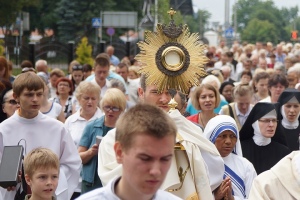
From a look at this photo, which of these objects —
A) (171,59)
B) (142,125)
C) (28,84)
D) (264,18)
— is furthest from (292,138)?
(264,18)

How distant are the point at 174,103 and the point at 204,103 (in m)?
Result: 4.48

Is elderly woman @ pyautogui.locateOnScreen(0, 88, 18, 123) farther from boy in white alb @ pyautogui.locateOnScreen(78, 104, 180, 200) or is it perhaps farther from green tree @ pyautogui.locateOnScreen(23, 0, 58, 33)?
green tree @ pyautogui.locateOnScreen(23, 0, 58, 33)

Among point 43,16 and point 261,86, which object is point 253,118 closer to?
point 261,86

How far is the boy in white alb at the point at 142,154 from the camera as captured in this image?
4.38 m

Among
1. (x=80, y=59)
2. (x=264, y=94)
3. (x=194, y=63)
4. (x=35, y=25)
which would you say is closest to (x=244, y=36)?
(x=35, y=25)

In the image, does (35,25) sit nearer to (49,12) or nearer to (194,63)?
(49,12)

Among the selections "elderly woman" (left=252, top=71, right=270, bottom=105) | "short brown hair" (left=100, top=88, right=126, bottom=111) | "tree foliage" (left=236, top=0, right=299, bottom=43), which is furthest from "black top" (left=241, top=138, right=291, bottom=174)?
"tree foliage" (left=236, top=0, right=299, bottom=43)

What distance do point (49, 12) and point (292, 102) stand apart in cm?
5346

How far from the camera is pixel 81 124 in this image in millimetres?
11094

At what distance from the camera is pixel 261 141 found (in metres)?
10.5

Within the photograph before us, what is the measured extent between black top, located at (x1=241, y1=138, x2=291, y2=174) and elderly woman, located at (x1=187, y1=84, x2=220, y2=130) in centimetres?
83

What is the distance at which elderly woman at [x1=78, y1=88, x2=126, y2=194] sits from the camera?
9.48 metres

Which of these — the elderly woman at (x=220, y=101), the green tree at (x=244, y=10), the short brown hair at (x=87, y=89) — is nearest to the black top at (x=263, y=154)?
the short brown hair at (x=87, y=89)

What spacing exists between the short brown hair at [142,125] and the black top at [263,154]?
5.88m
